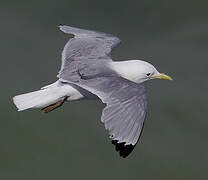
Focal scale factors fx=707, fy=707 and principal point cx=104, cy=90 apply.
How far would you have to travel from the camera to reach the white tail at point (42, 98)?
170 inches

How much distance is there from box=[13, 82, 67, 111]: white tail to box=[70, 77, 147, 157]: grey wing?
0.21 metres

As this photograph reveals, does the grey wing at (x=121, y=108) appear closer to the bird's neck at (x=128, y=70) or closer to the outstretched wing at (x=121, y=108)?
the outstretched wing at (x=121, y=108)

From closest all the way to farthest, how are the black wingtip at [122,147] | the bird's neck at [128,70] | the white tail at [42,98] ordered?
the black wingtip at [122,147], the white tail at [42,98], the bird's neck at [128,70]

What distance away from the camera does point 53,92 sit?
438cm

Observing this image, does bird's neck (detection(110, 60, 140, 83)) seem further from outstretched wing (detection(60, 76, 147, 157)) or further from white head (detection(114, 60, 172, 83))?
outstretched wing (detection(60, 76, 147, 157))

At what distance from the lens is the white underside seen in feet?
14.2

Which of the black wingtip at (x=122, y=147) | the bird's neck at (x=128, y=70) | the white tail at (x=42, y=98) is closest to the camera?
the black wingtip at (x=122, y=147)

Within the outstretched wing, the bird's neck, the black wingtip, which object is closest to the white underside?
the outstretched wing

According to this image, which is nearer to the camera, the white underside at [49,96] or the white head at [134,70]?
the white underside at [49,96]

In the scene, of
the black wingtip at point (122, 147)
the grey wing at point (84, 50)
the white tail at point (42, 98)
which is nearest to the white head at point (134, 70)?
the grey wing at point (84, 50)

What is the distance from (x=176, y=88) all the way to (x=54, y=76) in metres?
1.01

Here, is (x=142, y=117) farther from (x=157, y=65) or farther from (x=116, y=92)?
(x=157, y=65)

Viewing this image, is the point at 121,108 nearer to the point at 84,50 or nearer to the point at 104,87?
the point at 104,87

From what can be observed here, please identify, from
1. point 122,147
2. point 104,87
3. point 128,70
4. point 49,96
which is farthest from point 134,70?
point 122,147
